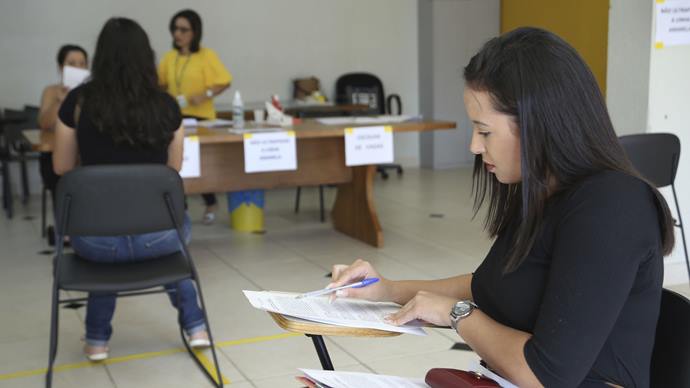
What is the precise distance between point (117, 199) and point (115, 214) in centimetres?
5

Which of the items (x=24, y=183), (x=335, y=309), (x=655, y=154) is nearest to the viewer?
(x=335, y=309)

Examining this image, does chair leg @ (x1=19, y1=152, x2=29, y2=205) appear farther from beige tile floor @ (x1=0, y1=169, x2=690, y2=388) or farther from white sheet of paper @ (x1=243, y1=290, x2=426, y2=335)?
white sheet of paper @ (x1=243, y1=290, x2=426, y2=335)

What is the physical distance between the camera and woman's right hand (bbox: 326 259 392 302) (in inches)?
62.3

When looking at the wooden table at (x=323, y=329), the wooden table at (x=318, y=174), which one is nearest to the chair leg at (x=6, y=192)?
the wooden table at (x=318, y=174)

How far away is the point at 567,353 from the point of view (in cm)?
119

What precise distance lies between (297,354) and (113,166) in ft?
3.41

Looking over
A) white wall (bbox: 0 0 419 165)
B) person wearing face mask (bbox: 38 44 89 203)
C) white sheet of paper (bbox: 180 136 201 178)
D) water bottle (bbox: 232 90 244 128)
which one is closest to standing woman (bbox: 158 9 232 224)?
person wearing face mask (bbox: 38 44 89 203)

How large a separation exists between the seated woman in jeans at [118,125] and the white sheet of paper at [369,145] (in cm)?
160

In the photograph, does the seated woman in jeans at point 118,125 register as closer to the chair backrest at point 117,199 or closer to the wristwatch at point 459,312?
the chair backrest at point 117,199

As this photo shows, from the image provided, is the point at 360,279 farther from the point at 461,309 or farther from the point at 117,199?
the point at 117,199

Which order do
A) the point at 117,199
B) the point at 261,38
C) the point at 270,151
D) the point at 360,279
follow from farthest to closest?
the point at 261,38 < the point at 270,151 < the point at 117,199 < the point at 360,279

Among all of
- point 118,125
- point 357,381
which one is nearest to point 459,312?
point 357,381

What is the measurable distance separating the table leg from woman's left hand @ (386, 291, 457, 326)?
11.7ft

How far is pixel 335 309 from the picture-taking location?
4.88ft
